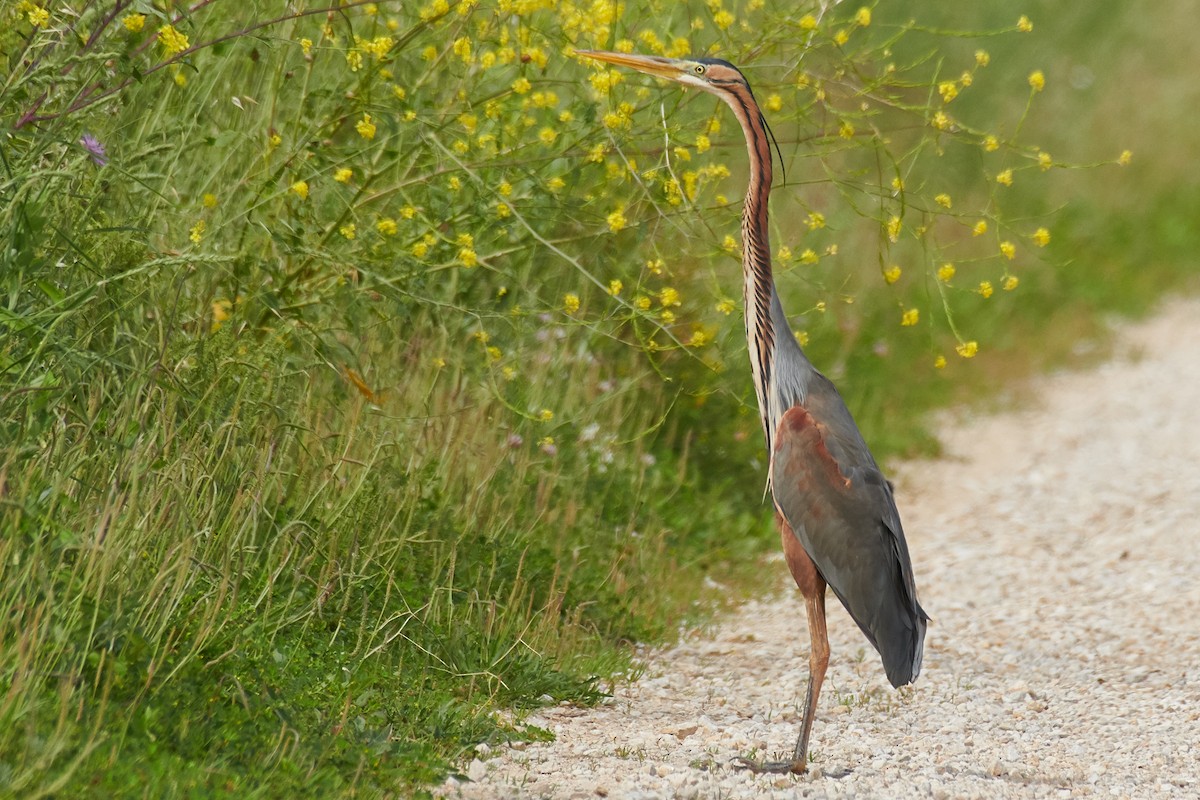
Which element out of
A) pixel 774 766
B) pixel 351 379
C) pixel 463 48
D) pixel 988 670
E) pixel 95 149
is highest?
pixel 463 48

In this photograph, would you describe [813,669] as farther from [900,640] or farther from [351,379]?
[351,379]

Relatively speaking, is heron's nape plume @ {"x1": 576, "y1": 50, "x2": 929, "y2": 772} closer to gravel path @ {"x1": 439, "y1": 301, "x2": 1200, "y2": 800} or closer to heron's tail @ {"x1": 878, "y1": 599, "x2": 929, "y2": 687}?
heron's tail @ {"x1": 878, "y1": 599, "x2": 929, "y2": 687}

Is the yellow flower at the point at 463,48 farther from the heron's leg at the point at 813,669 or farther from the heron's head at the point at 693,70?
the heron's leg at the point at 813,669

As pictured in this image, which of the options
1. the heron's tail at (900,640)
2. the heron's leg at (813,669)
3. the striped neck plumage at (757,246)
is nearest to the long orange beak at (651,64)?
the striped neck plumage at (757,246)

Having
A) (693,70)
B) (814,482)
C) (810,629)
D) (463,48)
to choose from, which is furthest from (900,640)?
(463,48)

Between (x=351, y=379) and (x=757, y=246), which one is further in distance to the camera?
(x=351, y=379)

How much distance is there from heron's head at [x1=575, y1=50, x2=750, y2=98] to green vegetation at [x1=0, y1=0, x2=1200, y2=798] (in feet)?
0.87

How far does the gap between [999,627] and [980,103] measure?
8765mm

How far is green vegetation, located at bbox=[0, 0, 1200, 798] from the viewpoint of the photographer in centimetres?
397

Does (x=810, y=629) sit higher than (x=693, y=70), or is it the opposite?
(x=693, y=70)

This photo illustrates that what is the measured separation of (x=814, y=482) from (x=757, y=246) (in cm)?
89

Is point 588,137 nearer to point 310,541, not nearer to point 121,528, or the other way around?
point 310,541

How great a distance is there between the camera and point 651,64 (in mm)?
4957

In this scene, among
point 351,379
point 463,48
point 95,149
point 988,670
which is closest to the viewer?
point 95,149
